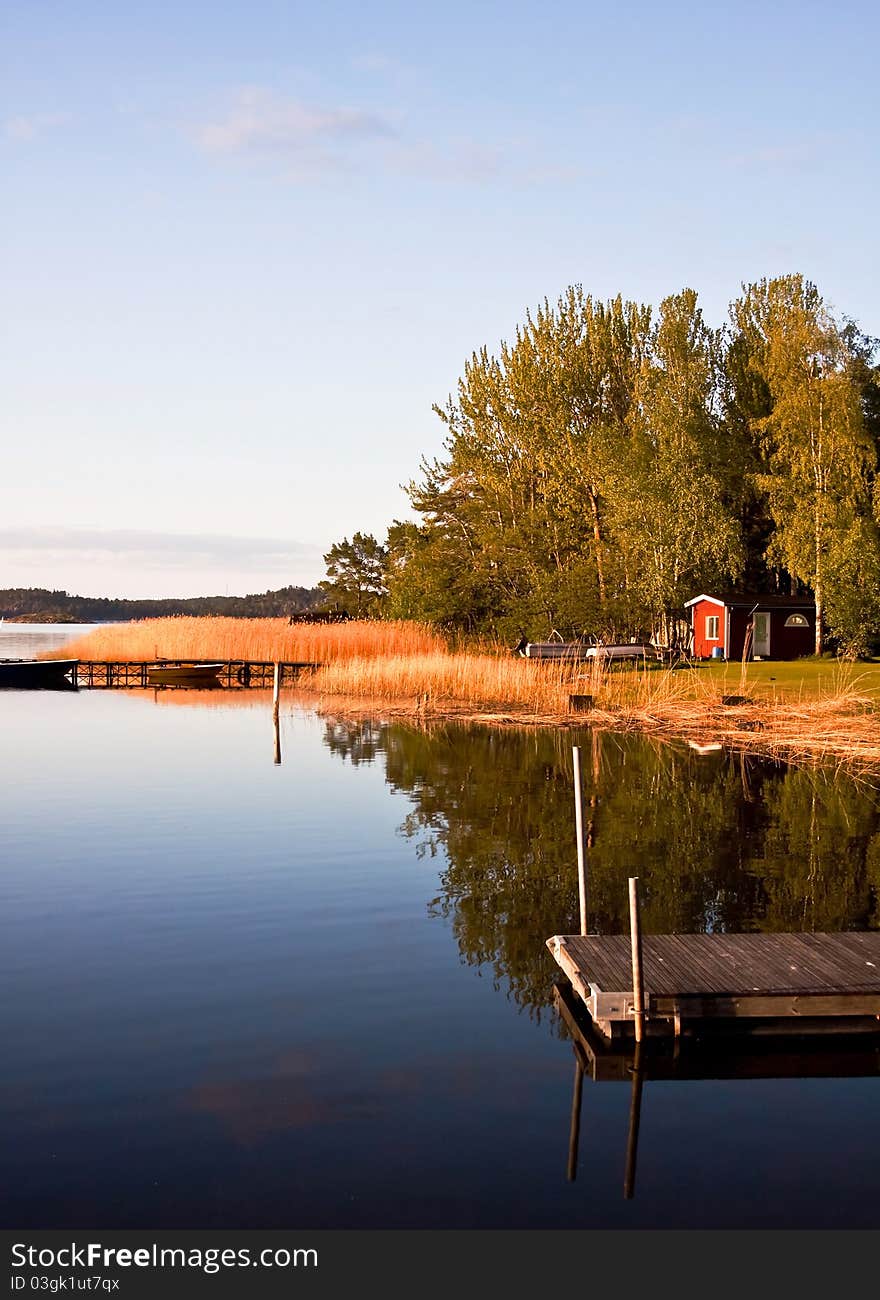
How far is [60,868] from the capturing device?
19.3 metres

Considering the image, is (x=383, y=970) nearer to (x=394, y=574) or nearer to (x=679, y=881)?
(x=679, y=881)

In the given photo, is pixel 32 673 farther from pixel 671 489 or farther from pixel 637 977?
pixel 637 977

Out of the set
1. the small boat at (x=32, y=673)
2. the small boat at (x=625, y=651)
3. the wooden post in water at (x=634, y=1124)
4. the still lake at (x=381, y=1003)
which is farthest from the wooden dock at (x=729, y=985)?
the small boat at (x=32, y=673)

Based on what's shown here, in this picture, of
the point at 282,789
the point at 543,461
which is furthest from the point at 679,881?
the point at 543,461

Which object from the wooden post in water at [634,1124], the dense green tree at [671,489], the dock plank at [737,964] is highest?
the dense green tree at [671,489]

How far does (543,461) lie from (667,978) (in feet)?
173

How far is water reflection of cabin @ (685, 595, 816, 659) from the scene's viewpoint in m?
59.0

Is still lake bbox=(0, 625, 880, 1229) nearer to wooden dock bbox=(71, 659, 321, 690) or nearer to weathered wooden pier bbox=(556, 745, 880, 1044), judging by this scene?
weathered wooden pier bbox=(556, 745, 880, 1044)

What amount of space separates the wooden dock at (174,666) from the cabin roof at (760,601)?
63.5 ft

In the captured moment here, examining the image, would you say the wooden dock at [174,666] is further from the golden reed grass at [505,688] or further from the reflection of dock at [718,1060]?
the reflection of dock at [718,1060]

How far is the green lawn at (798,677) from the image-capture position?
3972 cm

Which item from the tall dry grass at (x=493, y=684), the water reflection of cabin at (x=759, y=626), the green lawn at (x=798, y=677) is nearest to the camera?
the green lawn at (x=798, y=677)

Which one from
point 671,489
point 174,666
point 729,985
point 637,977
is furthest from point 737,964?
point 174,666

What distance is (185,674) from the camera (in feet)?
200
